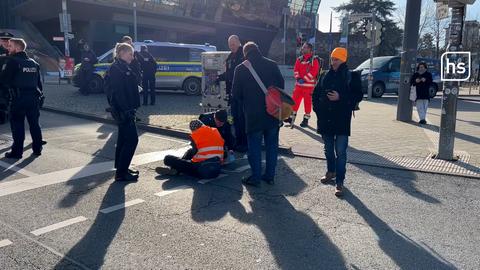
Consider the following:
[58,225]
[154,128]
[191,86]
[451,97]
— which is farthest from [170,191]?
[191,86]

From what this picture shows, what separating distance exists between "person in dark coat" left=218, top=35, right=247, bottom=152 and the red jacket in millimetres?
2573

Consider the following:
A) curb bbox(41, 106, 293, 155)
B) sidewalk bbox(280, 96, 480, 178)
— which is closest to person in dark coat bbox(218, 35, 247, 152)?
curb bbox(41, 106, 293, 155)

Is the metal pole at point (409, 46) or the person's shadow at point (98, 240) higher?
the metal pole at point (409, 46)

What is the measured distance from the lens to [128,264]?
3.46 meters

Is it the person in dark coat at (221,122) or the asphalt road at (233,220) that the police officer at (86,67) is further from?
the person in dark coat at (221,122)

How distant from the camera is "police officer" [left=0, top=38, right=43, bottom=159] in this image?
6766mm

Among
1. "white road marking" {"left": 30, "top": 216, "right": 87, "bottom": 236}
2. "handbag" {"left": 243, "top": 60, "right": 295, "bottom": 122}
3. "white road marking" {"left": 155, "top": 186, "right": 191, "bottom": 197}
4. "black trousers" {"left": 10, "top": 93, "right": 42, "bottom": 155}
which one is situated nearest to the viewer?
"white road marking" {"left": 30, "top": 216, "right": 87, "bottom": 236}

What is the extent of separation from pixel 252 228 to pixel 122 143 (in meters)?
2.56

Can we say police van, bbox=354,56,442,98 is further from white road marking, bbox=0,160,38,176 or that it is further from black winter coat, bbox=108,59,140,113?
white road marking, bbox=0,160,38,176

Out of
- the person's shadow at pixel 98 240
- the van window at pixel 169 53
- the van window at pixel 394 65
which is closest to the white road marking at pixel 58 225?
the person's shadow at pixel 98 240

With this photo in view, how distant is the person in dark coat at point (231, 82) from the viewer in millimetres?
7309

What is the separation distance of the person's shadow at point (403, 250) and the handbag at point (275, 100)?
1674mm

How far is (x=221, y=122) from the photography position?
6602 mm

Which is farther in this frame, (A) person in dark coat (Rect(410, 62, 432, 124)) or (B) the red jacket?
(A) person in dark coat (Rect(410, 62, 432, 124))
